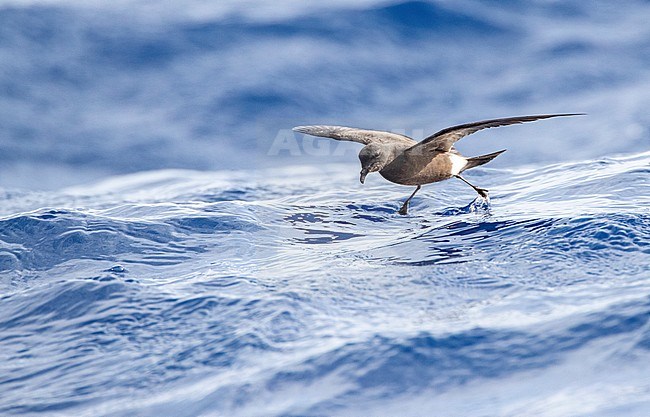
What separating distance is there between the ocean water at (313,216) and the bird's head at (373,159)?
1.71ft

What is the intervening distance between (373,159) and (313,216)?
1196 mm

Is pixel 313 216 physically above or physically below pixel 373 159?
below

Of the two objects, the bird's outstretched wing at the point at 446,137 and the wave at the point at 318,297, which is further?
the bird's outstretched wing at the point at 446,137

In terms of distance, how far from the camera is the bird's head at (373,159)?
21.9 ft

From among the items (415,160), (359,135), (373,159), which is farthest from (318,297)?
(359,135)

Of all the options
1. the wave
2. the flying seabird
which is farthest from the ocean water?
the flying seabird

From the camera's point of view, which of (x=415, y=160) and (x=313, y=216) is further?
(x=313, y=216)

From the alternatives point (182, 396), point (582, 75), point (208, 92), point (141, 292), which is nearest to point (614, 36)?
point (582, 75)

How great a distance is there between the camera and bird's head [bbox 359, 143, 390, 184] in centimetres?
667

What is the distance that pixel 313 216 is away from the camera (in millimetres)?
7723

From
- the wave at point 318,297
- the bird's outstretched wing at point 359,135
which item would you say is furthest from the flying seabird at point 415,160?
the wave at point 318,297

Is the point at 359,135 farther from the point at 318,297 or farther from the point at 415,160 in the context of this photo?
the point at 318,297

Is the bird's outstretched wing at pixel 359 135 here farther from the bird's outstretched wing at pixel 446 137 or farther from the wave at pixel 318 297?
the wave at pixel 318 297

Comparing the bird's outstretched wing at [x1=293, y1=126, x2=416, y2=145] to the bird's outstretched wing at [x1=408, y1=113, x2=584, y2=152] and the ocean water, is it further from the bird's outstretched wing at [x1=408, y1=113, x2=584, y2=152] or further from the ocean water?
the ocean water
